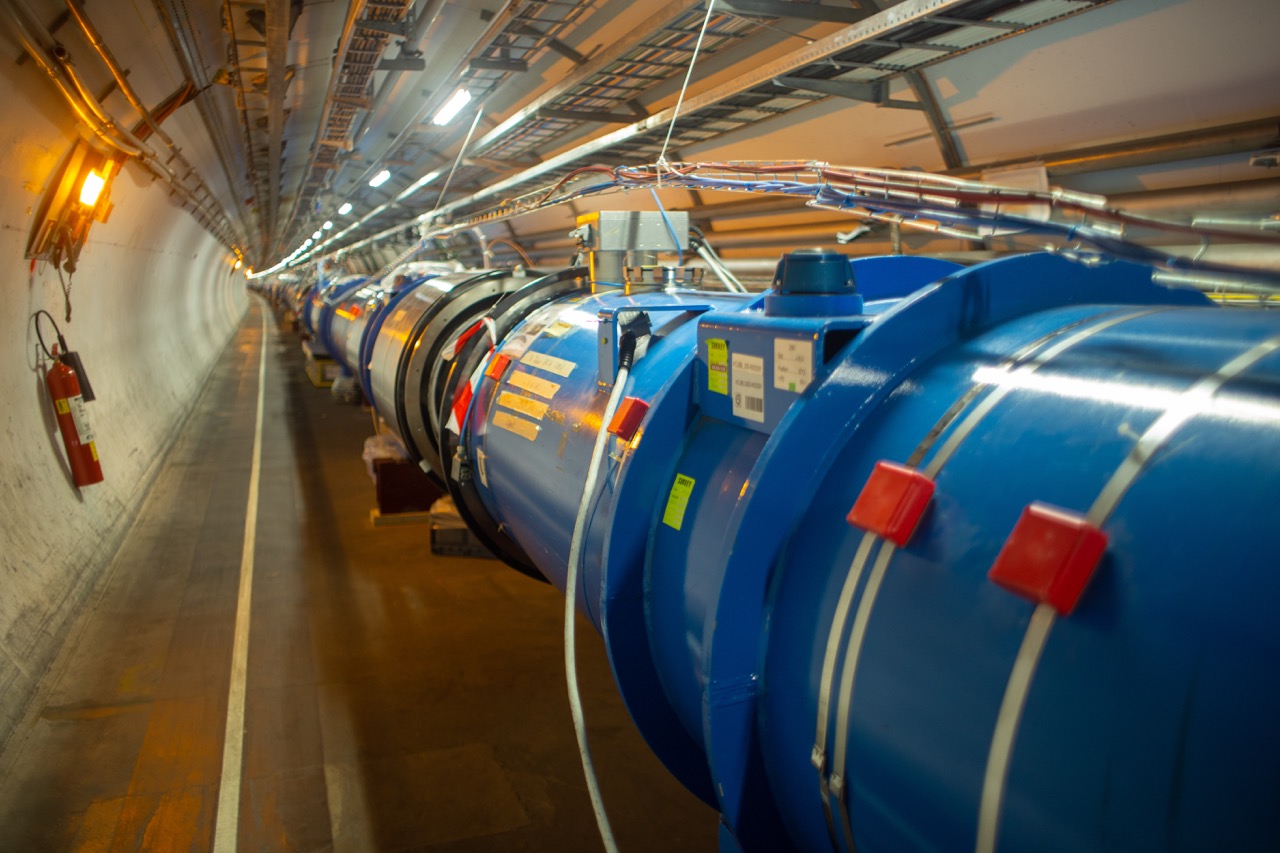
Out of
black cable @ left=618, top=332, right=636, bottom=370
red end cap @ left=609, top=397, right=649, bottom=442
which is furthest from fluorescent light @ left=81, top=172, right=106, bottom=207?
red end cap @ left=609, top=397, right=649, bottom=442

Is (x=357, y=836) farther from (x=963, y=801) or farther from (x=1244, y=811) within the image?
(x=1244, y=811)

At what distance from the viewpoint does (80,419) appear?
15.1ft

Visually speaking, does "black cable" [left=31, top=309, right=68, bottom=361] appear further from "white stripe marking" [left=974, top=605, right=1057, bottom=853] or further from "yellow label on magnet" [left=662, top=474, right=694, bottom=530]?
"white stripe marking" [left=974, top=605, right=1057, bottom=853]

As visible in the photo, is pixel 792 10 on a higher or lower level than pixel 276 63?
lower

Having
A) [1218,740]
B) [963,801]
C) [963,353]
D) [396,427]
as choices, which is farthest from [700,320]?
[396,427]

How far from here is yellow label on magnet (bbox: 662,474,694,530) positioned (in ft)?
5.12

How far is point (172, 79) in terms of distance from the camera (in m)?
5.09

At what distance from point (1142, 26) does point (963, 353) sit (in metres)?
2.76

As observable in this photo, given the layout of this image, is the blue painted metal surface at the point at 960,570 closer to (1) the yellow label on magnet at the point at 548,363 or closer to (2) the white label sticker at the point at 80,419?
(1) the yellow label on magnet at the point at 548,363

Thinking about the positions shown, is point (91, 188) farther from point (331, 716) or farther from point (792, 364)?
point (792, 364)

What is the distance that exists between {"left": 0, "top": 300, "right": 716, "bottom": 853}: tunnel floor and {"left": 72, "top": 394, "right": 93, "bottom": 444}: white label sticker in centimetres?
69

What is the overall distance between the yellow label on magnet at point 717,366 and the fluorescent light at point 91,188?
4.40m

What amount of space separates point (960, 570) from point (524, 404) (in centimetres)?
170

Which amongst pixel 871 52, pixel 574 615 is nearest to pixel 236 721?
pixel 574 615
